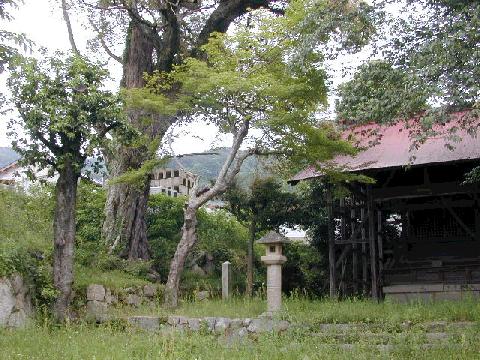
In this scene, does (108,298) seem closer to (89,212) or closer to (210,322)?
(210,322)

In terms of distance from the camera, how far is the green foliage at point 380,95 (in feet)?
30.1

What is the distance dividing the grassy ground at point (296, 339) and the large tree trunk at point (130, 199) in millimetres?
4561

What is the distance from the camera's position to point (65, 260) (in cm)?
1213

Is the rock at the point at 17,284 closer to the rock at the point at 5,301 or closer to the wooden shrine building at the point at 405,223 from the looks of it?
the rock at the point at 5,301

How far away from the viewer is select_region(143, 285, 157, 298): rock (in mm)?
14594

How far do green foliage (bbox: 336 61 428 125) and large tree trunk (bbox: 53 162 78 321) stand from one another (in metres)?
5.59

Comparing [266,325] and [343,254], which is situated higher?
[343,254]

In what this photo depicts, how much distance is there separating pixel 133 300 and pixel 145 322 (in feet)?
7.53

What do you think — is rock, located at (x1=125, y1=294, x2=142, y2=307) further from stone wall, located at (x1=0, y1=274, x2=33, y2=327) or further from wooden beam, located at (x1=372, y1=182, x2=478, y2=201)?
wooden beam, located at (x1=372, y1=182, x2=478, y2=201)

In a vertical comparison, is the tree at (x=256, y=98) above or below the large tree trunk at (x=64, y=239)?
above

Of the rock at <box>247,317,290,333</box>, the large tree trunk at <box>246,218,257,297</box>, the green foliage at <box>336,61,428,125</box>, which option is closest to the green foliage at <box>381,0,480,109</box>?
the green foliage at <box>336,61,428,125</box>

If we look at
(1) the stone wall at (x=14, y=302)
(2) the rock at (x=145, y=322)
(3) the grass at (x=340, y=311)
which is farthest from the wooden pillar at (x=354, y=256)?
(1) the stone wall at (x=14, y=302)

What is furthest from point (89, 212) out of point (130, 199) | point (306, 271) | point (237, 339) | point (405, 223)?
point (405, 223)

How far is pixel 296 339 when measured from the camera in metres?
9.96
